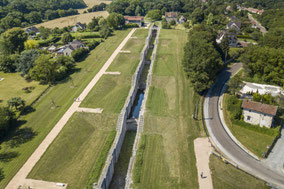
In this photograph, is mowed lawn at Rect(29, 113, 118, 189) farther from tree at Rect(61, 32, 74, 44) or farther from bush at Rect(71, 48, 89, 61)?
tree at Rect(61, 32, 74, 44)

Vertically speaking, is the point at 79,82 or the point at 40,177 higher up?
the point at 79,82

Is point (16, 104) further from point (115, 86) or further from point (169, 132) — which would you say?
point (169, 132)

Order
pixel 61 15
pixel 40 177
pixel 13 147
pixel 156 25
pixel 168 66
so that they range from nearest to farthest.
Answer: pixel 40 177 < pixel 13 147 < pixel 168 66 < pixel 156 25 < pixel 61 15

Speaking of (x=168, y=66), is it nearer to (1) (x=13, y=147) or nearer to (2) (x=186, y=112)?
(2) (x=186, y=112)

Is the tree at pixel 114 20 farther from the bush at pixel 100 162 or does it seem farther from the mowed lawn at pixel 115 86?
the bush at pixel 100 162

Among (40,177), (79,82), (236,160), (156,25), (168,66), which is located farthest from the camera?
(156,25)

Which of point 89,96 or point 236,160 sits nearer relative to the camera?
point 236,160

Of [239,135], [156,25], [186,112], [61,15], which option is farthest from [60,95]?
[61,15]

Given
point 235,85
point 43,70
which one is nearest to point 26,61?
point 43,70
